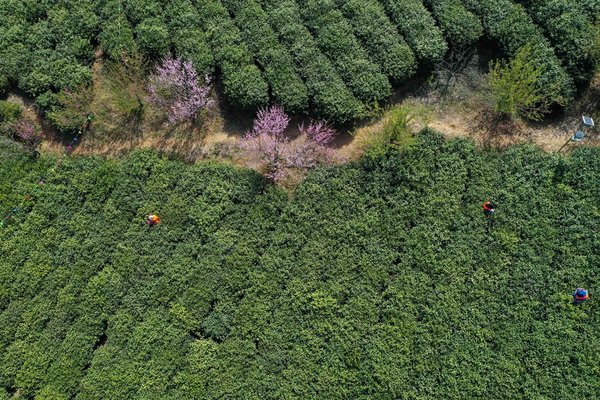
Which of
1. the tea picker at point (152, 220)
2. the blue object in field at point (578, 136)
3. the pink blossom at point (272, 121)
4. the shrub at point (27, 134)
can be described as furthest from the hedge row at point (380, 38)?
the shrub at point (27, 134)

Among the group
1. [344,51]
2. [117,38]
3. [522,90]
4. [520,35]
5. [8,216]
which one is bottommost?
[522,90]

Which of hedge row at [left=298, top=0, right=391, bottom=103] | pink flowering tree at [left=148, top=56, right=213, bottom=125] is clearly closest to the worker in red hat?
hedge row at [left=298, top=0, right=391, bottom=103]

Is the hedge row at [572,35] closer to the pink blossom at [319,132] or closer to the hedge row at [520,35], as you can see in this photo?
the hedge row at [520,35]

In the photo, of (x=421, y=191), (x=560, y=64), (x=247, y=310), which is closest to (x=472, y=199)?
(x=421, y=191)

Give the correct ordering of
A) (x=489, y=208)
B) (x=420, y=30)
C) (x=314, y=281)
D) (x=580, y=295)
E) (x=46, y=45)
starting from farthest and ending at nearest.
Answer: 1. (x=46, y=45)
2. (x=420, y=30)
3. (x=314, y=281)
4. (x=489, y=208)
5. (x=580, y=295)

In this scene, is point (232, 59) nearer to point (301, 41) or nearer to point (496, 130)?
point (301, 41)

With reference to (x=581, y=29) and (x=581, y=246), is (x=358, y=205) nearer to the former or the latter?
(x=581, y=246)

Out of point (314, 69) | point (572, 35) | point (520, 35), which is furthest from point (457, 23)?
point (314, 69)
